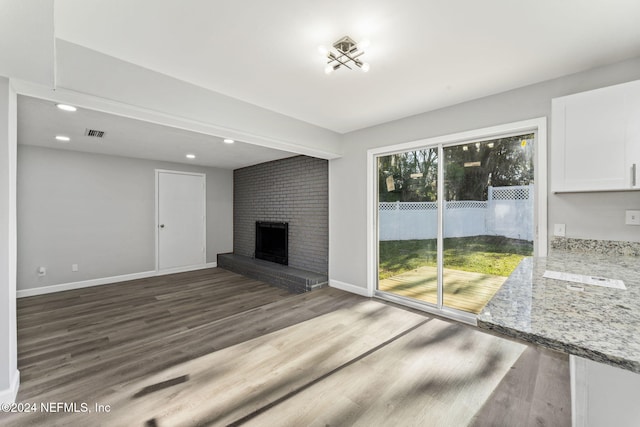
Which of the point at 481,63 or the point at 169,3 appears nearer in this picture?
the point at 169,3

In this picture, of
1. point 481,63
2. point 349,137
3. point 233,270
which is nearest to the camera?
Answer: point 481,63

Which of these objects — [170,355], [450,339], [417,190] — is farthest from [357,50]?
[170,355]

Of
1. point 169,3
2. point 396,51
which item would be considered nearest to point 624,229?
point 396,51

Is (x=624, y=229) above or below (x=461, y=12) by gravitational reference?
below

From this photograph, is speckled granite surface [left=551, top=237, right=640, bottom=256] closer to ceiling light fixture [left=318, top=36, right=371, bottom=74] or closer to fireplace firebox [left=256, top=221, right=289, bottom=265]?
ceiling light fixture [left=318, top=36, right=371, bottom=74]

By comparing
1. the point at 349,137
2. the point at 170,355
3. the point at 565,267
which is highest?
the point at 349,137

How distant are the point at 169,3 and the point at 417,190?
317 centimetres

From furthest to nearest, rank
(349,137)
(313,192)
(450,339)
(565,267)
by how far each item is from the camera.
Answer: (313,192) < (349,137) < (450,339) < (565,267)

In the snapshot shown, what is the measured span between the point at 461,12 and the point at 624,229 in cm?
217

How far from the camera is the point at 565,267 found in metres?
1.73

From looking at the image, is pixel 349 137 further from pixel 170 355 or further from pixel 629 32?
pixel 170 355

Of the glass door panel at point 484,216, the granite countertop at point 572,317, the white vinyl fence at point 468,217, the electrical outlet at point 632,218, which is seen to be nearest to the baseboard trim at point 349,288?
the white vinyl fence at point 468,217

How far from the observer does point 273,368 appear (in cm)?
223

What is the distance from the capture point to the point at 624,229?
2.16 meters
